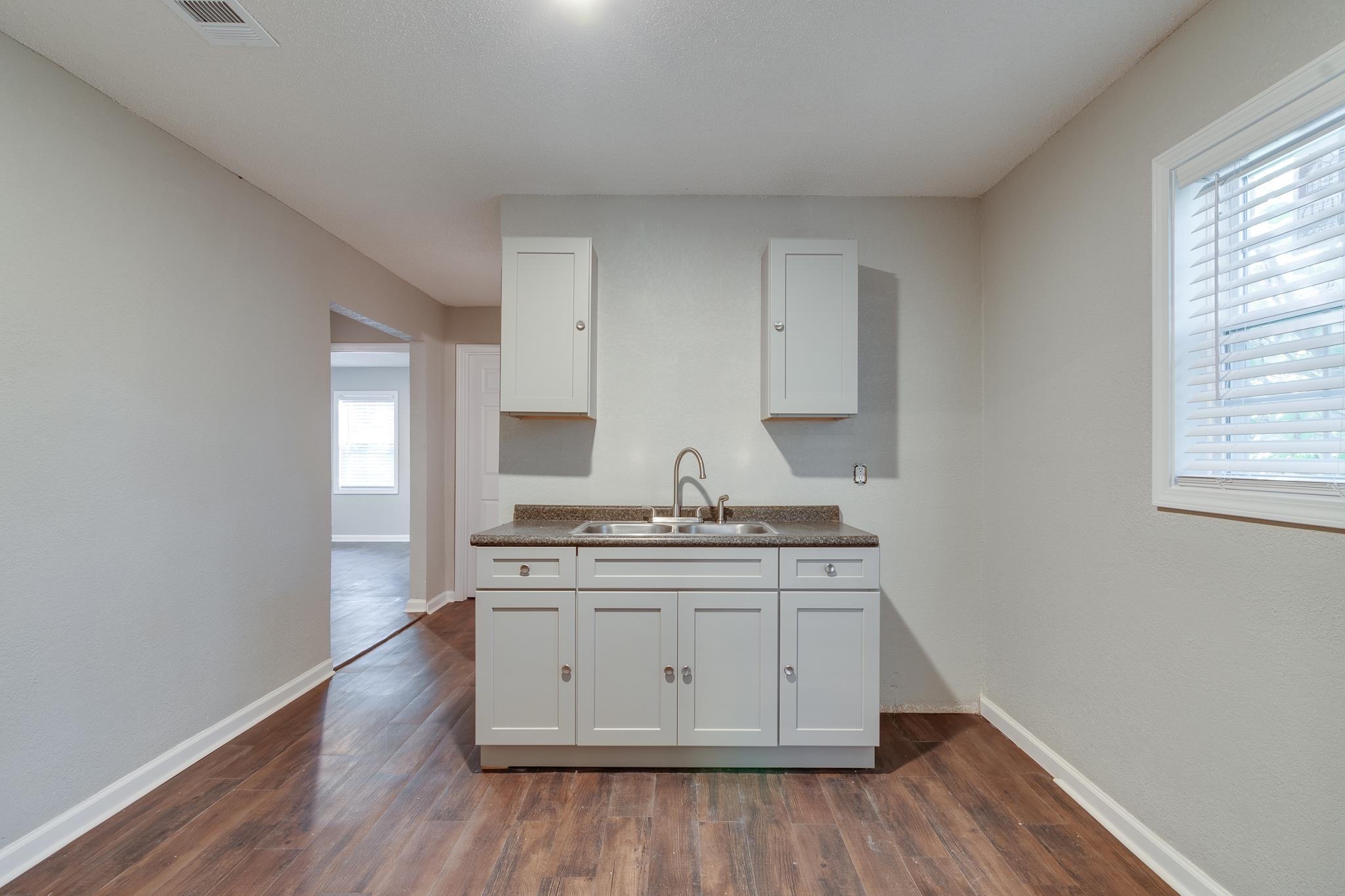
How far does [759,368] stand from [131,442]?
8.24 feet

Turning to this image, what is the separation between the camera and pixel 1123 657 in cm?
197

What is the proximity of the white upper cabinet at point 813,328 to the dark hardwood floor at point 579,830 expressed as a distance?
1.51 metres

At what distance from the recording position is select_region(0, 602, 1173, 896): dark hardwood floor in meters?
1.73

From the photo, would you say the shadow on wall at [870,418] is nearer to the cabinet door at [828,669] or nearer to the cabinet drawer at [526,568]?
the cabinet door at [828,669]

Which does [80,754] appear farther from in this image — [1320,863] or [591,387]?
[1320,863]

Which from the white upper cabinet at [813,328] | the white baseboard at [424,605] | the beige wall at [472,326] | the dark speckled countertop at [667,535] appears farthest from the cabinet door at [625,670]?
the beige wall at [472,326]

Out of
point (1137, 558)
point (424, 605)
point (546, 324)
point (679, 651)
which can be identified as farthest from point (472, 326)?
point (1137, 558)

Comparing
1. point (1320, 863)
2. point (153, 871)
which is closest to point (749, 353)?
point (1320, 863)

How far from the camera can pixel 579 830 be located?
1.99 metres

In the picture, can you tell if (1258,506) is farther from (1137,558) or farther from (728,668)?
(728,668)

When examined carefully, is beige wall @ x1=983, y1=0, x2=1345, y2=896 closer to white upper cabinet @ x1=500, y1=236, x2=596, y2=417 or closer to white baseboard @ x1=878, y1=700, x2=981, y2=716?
white baseboard @ x1=878, y1=700, x2=981, y2=716

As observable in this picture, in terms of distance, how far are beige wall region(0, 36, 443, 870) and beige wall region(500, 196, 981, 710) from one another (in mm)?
1203

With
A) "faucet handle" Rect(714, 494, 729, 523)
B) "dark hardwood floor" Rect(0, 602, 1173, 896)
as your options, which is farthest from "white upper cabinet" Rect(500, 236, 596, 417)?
"dark hardwood floor" Rect(0, 602, 1173, 896)

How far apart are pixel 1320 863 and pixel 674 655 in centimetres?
175
